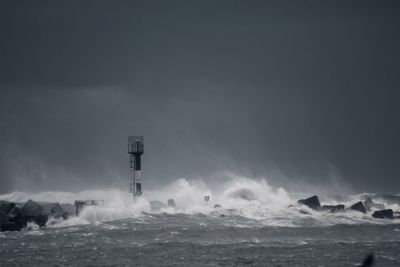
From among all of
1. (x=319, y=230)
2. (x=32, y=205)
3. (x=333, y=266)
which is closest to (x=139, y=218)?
(x=32, y=205)

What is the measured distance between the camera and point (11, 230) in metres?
39.9

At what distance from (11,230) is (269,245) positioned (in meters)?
18.4

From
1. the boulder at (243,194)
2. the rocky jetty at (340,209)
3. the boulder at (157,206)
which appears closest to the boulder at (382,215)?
the rocky jetty at (340,209)

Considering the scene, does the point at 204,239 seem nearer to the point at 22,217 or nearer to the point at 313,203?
the point at 22,217

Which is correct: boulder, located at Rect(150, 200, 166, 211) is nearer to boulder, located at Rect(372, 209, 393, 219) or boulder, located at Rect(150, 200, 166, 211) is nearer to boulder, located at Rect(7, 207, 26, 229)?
boulder, located at Rect(7, 207, 26, 229)

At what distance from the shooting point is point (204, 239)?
35.7m

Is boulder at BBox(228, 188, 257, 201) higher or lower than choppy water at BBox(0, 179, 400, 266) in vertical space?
higher

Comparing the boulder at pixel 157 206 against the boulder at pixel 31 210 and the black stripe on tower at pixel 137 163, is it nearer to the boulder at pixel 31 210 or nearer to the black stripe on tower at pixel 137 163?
the black stripe on tower at pixel 137 163

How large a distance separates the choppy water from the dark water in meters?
0.05

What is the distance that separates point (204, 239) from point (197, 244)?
2.17m

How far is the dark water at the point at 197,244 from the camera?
2805 centimetres

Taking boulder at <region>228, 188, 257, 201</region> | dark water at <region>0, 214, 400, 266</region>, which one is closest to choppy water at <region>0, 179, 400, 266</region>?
dark water at <region>0, 214, 400, 266</region>

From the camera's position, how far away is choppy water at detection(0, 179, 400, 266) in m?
28.4

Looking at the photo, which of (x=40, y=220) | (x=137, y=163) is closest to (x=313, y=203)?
(x=137, y=163)
